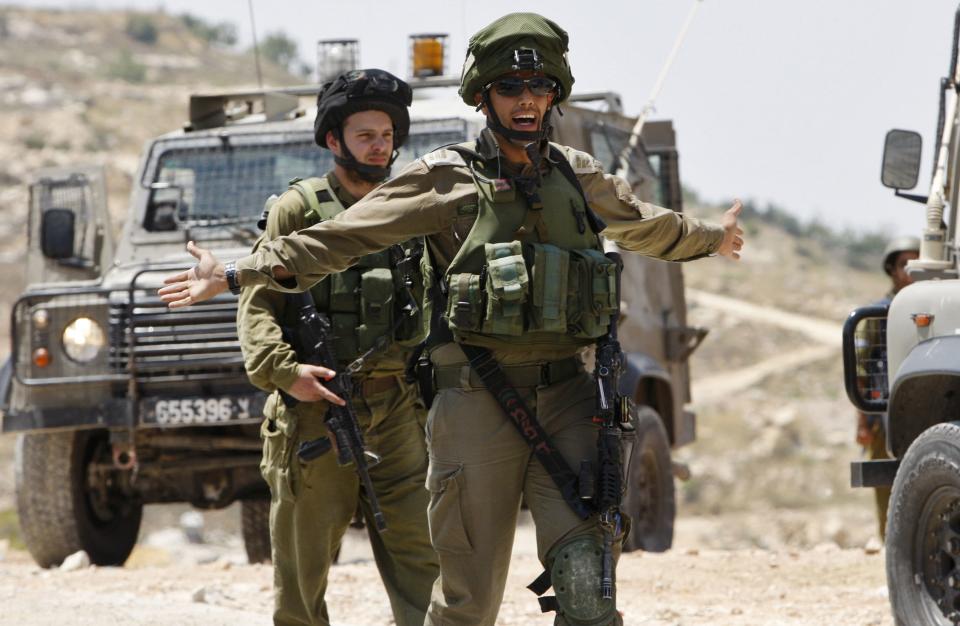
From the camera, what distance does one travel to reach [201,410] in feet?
25.6

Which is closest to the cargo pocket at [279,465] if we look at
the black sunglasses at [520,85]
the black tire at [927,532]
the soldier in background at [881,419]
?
the black sunglasses at [520,85]

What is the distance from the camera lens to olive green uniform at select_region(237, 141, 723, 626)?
14.0 ft

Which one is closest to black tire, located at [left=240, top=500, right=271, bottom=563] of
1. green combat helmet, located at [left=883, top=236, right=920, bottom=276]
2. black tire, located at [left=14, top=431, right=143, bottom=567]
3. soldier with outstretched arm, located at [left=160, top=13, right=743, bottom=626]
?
black tire, located at [left=14, top=431, right=143, bottom=567]

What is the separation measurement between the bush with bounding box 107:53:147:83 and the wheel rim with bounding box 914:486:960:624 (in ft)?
133

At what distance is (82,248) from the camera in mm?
8695

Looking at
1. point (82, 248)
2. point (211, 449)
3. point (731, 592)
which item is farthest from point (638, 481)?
point (82, 248)

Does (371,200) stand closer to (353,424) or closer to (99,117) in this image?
(353,424)

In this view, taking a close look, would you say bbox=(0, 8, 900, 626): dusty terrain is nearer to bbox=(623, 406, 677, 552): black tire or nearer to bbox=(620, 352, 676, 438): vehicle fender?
bbox=(623, 406, 677, 552): black tire

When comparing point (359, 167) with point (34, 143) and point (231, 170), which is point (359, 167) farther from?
point (34, 143)

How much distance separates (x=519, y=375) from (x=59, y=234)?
469 centimetres

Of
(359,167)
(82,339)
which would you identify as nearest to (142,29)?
(82,339)

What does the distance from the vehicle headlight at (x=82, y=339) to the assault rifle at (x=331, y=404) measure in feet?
9.82

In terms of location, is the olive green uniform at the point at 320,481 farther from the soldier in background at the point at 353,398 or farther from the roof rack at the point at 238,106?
the roof rack at the point at 238,106

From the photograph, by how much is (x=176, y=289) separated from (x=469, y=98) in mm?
899
